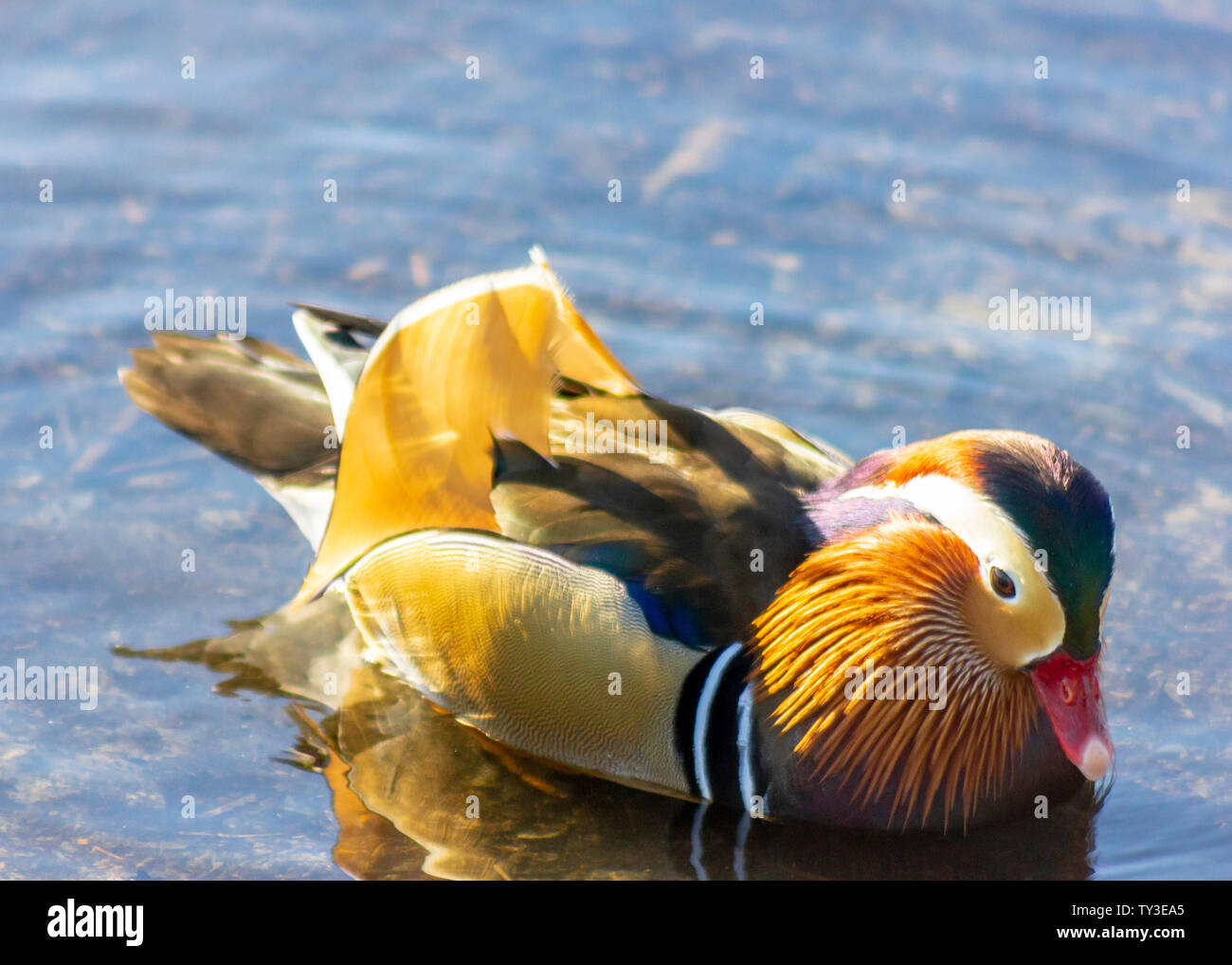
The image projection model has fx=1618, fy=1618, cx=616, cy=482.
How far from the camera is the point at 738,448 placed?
508cm

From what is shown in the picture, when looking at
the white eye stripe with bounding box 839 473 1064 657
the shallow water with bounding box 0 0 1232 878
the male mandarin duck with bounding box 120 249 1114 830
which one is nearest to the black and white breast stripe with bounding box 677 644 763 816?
the male mandarin duck with bounding box 120 249 1114 830

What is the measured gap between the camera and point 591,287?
24.3 feet

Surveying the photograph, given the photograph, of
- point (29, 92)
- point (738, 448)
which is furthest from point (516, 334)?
point (29, 92)

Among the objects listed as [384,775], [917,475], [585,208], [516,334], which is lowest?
[384,775]

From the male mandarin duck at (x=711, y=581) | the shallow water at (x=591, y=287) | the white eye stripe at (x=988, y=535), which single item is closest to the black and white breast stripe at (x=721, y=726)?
the male mandarin duck at (x=711, y=581)

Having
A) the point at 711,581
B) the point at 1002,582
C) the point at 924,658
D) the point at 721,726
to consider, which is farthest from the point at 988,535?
the point at 721,726

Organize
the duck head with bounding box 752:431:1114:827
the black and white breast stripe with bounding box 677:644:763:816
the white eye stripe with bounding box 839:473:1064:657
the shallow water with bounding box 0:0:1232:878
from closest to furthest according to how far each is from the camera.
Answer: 1. the white eye stripe with bounding box 839:473:1064:657
2. the duck head with bounding box 752:431:1114:827
3. the black and white breast stripe with bounding box 677:644:763:816
4. the shallow water with bounding box 0:0:1232:878

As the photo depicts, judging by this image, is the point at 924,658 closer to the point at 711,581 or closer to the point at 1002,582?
the point at 1002,582

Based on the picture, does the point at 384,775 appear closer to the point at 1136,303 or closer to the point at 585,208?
the point at 585,208

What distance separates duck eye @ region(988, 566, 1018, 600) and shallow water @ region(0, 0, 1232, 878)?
2.93 ft

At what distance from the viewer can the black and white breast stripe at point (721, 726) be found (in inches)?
190

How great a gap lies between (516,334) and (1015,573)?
5.22ft

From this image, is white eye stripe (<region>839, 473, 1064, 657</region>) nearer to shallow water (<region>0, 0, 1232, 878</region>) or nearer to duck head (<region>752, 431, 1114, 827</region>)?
duck head (<region>752, 431, 1114, 827</region>)

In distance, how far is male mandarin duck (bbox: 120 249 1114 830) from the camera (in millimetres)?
4719
